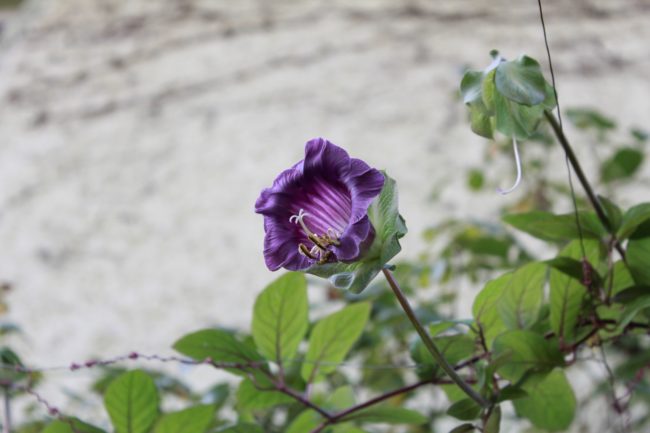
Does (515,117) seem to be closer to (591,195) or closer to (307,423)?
(591,195)

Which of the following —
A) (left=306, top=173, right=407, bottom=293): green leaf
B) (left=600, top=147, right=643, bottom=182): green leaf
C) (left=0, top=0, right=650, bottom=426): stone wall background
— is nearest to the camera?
(left=306, top=173, right=407, bottom=293): green leaf

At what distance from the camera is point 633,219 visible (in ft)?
1.57

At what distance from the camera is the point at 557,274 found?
511 mm

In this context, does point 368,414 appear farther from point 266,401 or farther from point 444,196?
point 444,196

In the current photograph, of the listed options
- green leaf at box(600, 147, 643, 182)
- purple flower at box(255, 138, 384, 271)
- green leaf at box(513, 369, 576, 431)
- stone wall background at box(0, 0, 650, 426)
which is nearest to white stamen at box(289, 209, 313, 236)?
purple flower at box(255, 138, 384, 271)

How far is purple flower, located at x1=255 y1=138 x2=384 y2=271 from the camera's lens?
353 millimetres

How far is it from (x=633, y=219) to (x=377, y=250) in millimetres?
197

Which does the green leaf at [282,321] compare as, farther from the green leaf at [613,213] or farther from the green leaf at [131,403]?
the green leaf at [613,213]

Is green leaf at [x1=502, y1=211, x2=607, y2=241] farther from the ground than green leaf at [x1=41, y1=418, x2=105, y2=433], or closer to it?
farther from the ground

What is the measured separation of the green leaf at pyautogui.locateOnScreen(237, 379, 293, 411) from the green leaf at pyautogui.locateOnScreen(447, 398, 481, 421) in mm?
120

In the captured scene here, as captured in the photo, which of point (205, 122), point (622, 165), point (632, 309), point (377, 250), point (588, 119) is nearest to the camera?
point (377, 250)

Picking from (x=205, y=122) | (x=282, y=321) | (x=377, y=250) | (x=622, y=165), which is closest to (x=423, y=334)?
(x=377, y=250)

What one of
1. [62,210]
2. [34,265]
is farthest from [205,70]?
[34,265]

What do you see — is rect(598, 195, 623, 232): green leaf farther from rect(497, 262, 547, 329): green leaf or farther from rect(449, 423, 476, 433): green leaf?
rect(449, 423, 476, 433): green leaf
